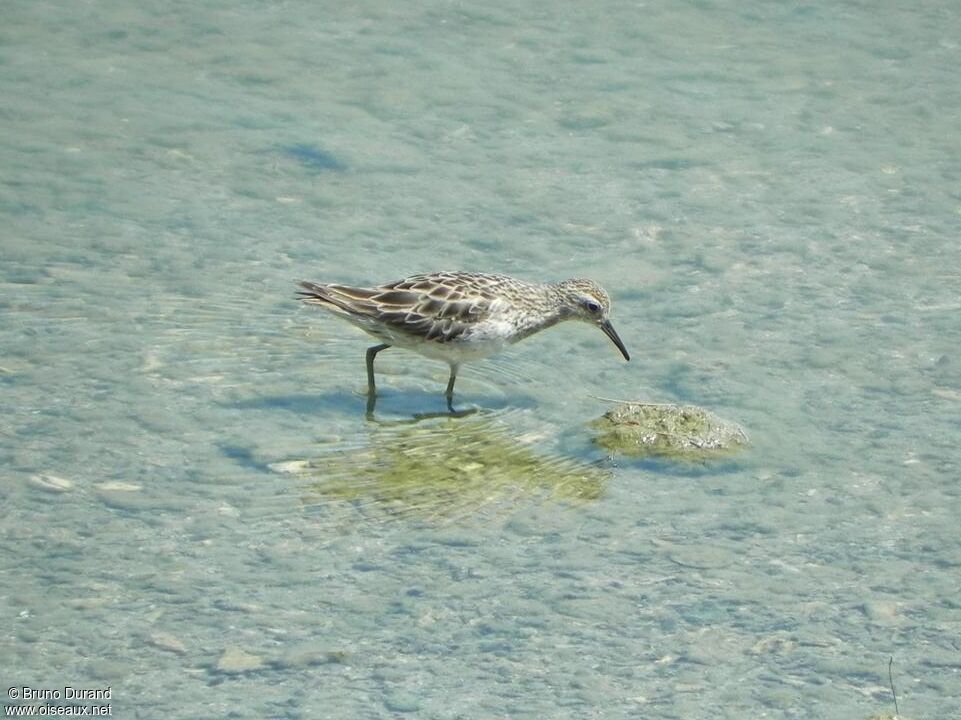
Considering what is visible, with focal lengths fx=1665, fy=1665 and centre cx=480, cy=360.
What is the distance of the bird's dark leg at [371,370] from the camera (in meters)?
10.4

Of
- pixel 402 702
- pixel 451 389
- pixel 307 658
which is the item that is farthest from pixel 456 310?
pixel 402 702

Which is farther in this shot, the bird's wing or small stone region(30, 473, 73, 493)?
the bird's wing

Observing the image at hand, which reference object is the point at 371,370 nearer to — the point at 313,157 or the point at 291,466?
the point at 291,466

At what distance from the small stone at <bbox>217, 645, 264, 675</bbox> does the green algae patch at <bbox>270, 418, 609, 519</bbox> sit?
64.3 inches

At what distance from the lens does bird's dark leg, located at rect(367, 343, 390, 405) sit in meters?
10.4

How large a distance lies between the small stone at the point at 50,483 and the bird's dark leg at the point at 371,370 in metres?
2.15

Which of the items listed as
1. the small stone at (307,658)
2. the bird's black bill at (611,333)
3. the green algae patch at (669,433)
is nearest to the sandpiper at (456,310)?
the bird's black bill at (611,333)

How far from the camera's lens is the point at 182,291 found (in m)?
11.3

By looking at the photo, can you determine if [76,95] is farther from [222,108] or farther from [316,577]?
[316,577]

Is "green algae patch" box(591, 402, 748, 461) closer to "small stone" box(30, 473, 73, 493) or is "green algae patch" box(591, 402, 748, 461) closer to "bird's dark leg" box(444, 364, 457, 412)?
"bird's dark leg" box(444, 364, 457, 412)

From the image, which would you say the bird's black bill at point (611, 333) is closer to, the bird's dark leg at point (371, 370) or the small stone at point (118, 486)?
the bird's dark leg at point (371, 370)

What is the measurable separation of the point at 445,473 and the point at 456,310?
4.12ft

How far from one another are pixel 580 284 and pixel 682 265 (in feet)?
5.05

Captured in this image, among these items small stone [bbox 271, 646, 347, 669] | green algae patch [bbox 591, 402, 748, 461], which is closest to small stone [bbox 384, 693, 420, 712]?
small stone [bbox 271, 646, 347, 669]
